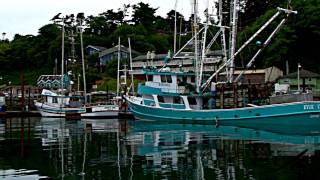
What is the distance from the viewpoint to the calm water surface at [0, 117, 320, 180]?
49.9 feet

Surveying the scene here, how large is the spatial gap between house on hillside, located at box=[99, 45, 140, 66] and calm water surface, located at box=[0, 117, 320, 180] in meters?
50.2

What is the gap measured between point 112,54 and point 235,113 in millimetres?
44957

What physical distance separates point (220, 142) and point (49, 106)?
3456 cm

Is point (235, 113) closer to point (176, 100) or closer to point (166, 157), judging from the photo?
point (176, 100)

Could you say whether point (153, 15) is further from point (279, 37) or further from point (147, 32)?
point (279, 37)

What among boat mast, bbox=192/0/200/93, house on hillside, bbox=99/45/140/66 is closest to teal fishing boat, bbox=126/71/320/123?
boat mast, bbox=192/0/200/93

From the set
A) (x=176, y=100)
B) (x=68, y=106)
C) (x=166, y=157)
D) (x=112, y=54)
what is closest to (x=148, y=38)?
(x=112, y=54)

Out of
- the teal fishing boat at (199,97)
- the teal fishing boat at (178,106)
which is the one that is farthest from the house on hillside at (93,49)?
the teal fishing boat at (199,97)

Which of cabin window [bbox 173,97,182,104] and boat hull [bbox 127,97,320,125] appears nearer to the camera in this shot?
boat hull [bbox 127,97,320,125]

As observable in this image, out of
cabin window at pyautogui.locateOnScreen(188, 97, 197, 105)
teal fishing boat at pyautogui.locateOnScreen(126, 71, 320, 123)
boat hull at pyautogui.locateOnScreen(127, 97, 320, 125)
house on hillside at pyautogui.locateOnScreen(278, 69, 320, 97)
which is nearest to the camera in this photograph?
boat hull at pyautogui.locateOnScreen(127, 97, 320, 125)

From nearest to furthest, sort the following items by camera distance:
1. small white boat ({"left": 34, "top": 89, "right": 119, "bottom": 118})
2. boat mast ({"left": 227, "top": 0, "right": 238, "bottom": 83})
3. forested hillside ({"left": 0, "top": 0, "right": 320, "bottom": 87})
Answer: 1. boat mast ({"left": 227, "top": 0, "right": 238, "bottom": 83})
2. small white boat ({"left": 34, "top": 89, "right": 119, "bottom": 118})
3. forested hillside ({"left": 0, "top": 0, "right": 320, "bottom": 87})

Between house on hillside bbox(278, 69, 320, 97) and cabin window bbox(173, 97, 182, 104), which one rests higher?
house on hillside bbox(278, 69, 320, 97)

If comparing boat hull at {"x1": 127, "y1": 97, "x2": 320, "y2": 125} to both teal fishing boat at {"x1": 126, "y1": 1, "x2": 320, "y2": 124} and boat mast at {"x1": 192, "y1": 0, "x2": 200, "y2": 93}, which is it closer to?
teal fishing boat at {"x1": 126, "y1": 1, "x2": 320, "y2": 124}

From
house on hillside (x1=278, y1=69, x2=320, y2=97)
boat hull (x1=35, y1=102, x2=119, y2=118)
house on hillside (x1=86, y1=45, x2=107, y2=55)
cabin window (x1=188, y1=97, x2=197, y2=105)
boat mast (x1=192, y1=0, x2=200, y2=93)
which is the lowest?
boat hull (x1=35, y1=102, x2=119, y2=118)
